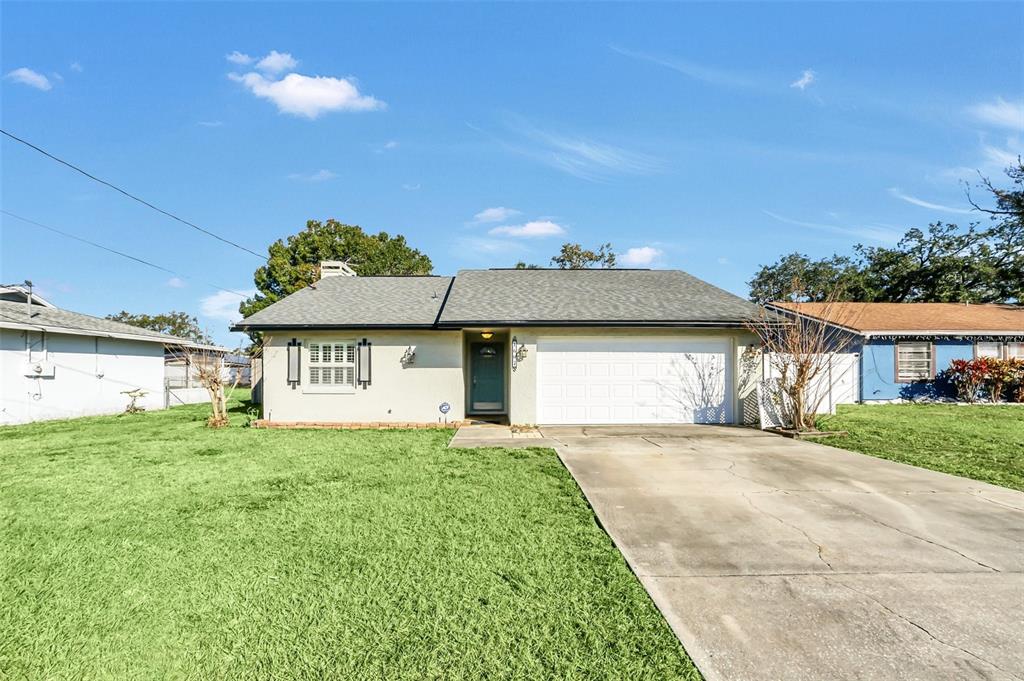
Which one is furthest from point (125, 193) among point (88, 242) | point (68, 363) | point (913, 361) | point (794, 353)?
point (913, 361)

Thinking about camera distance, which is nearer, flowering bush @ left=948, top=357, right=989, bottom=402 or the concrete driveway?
the concrete driveway

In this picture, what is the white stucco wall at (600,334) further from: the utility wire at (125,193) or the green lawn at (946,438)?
the utility wire at (125,193)

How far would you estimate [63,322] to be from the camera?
1345 cm

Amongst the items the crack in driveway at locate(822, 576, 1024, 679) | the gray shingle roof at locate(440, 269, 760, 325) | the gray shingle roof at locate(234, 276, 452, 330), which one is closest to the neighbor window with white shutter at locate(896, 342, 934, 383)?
the gray shingle roof at locate(440, 269, 760, 325)

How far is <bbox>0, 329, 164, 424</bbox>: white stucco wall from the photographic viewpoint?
11977 millimetres

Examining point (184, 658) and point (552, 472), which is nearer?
point (184, 658)

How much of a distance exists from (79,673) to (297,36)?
13883 millimetres

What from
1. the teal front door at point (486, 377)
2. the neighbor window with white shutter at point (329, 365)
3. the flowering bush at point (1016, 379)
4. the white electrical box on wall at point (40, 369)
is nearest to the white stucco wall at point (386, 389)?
the neighbor window with white shutter at point (329, 365)

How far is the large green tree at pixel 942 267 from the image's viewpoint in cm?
2625

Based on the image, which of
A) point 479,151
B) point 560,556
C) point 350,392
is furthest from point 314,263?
point 560,556

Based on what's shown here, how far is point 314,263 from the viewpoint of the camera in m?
36.6

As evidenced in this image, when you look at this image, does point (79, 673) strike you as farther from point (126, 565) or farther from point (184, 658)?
point (126, 565)

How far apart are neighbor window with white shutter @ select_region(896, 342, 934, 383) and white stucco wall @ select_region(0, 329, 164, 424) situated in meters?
27.7

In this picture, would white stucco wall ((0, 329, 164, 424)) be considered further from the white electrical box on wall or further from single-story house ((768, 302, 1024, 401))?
single-story house ((768, 302, 1024, 401))
